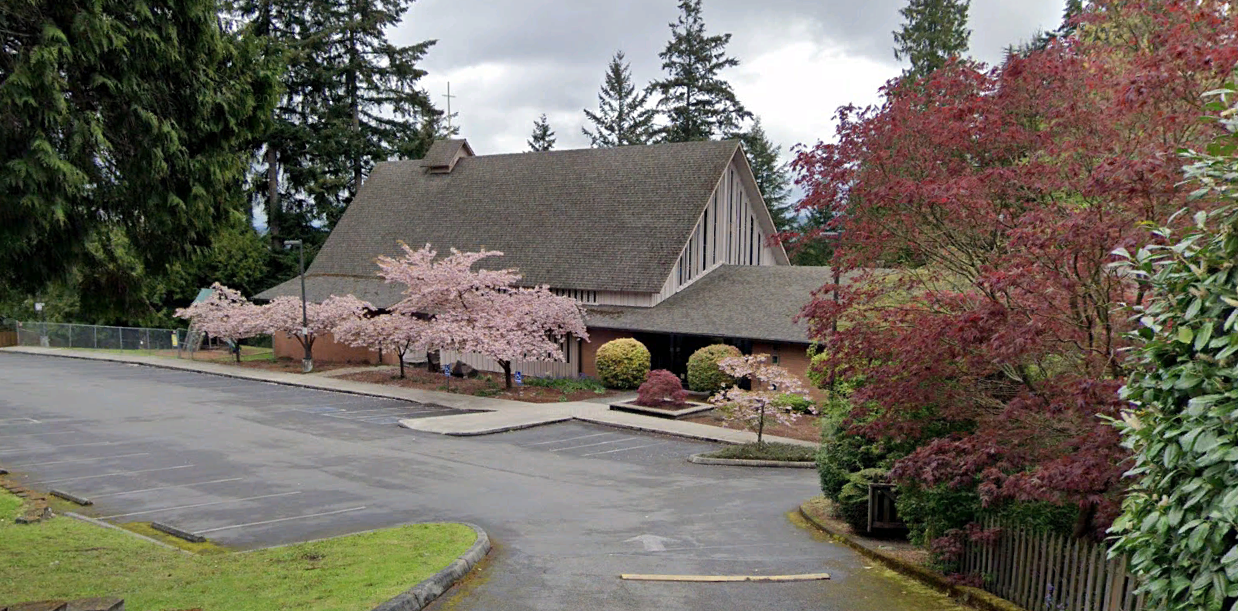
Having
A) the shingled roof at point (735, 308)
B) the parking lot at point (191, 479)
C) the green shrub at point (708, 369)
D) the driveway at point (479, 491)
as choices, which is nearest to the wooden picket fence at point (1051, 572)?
the driveway at point (479, 491)

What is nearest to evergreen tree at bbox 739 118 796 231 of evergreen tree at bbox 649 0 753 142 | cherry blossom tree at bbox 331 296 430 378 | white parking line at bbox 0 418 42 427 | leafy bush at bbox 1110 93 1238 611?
evergreen tree at bbox 649 0 753 142

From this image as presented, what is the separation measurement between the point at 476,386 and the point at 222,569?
23980mm

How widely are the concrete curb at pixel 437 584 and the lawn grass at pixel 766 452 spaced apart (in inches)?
437

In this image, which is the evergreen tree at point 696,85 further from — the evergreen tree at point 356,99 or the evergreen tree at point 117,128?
the evergreen tree at point 117,128

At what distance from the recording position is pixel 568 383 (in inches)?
1363

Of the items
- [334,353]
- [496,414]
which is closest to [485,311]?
[496,414]

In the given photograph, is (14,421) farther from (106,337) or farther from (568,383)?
(106,337)

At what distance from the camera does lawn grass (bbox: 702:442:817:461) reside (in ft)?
72.9

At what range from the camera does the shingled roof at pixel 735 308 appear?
31.8 metres

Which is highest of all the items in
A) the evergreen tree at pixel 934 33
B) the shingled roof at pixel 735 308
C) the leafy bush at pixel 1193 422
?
the evergreen tree at pixel 934 33

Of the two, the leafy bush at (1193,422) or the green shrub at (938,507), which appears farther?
the green shrub at (938,507)

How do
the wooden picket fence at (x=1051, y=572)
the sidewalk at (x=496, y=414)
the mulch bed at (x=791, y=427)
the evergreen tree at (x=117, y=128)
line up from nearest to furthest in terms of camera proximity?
the wooden picket fence at (x=1051, y=572), the evergreen tree at (x=117, y=128), the sidewalk at (x=496, y=414), the mulch bed at (x=791, y=427)

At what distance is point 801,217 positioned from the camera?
68688 millimetres

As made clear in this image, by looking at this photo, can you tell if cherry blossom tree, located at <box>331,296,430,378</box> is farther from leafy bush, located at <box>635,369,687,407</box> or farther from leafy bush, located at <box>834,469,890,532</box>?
leafy bush, located at <box>834,469,890,532</box>
